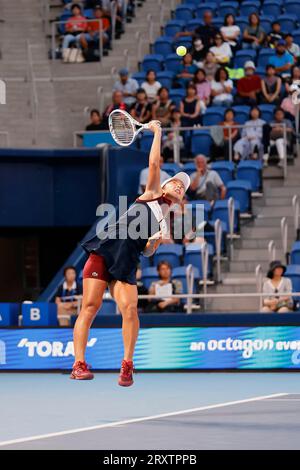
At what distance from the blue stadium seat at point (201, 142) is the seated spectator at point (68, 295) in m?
4.33

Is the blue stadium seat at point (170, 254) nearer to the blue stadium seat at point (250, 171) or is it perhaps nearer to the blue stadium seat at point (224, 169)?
the blue stadium seat at point (224, 169)

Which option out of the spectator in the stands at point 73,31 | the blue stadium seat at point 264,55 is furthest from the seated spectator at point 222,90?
the spectator in the stands at point 73,31

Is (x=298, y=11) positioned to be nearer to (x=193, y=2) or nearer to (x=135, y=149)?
(x=193, y=2)

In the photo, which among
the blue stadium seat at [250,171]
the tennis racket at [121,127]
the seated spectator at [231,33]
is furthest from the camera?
the seated spectator at [231,33]

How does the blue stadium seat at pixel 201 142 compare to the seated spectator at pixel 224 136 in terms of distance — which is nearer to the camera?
the seated spectator at pixel 224 136

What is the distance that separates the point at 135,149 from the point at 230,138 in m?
1.85

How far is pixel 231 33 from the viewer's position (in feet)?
Answer: 87.6

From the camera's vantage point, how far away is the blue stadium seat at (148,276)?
2100 centimetres

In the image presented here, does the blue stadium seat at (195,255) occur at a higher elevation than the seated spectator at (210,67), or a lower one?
lower

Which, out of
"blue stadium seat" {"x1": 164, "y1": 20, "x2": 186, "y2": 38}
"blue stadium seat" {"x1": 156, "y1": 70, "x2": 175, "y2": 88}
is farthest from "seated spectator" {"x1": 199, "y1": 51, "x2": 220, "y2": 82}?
"blue stadium seat" {"x1": 164, "y1": 20, "x2": 186, "y2": 38}

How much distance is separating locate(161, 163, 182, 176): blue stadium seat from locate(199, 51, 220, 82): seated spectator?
308 cm

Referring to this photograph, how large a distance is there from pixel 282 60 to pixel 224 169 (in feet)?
12.0

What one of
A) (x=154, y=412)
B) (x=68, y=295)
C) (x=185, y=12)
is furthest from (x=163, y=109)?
(x=154, y=412)

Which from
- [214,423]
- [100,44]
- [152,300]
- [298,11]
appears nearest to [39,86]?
[100,44]
